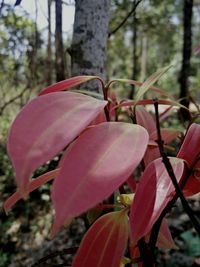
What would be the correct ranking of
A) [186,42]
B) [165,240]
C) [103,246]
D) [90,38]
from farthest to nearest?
[186,42]
[90,38]
[165,240]
[103,246]

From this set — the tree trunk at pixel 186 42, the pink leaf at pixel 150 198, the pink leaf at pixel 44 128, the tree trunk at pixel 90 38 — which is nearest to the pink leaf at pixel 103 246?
the pink leaf at pixel 150 198

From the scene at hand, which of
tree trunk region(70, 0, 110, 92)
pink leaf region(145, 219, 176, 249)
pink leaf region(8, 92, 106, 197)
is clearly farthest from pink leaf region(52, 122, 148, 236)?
tree trunk region(70, 0, 110, 92)

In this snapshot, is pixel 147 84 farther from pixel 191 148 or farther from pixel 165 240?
pixel 165 240

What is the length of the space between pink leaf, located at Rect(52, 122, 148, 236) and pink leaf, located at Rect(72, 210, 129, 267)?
0.12 m

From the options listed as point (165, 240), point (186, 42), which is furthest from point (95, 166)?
point (186, 42)

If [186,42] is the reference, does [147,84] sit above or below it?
above

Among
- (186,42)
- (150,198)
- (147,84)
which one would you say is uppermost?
(147,84)

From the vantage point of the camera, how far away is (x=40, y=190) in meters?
3.18

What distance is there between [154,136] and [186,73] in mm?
4929

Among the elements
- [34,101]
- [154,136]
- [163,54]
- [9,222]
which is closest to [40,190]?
[9,222]

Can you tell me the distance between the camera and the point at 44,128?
37cm

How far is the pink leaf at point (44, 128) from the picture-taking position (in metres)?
0.34

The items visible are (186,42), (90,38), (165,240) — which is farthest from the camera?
(186,42)

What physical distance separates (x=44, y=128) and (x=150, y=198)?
16 centimetres
